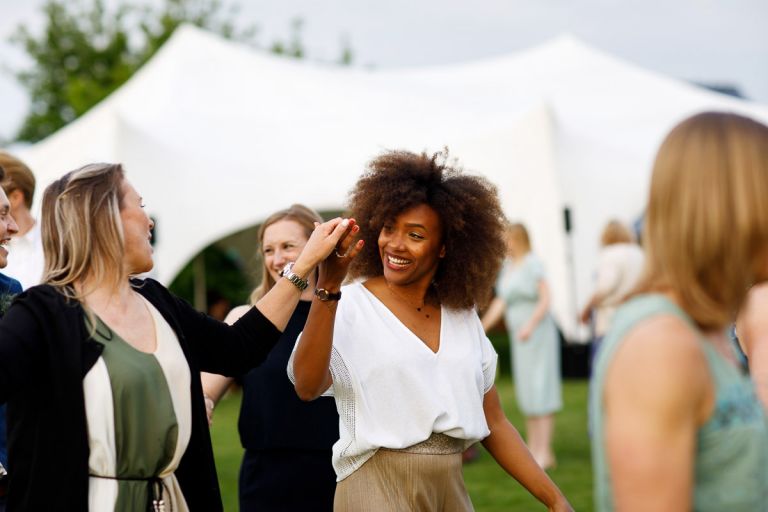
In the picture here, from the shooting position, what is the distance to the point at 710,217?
6.72ft

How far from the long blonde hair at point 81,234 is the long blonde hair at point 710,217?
1.55m

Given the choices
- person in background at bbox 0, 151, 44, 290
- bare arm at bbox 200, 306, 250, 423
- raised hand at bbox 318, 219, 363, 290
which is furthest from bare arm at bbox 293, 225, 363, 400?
person in background at bbox 0, 151, 44, 290

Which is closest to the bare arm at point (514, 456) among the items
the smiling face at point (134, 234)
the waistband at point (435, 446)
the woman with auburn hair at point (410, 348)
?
the woman with auburn hair at point (410, 348)

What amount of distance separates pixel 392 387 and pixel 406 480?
30cm

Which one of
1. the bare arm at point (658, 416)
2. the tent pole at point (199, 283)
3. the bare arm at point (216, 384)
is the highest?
the bare arm at point (658, 416)

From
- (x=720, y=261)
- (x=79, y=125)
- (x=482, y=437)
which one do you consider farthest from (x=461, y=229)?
(x=79, y=125)

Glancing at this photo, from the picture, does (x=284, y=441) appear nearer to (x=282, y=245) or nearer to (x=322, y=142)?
(x=282, y=245)

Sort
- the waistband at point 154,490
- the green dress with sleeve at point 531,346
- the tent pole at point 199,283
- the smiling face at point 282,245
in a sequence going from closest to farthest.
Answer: the waistband at point 154,490
the smiling face at point 282,245
the green dress with sleeve at point 531,346
the tent pole at point 199,283

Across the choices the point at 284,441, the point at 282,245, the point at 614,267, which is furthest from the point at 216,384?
the point at 614,267

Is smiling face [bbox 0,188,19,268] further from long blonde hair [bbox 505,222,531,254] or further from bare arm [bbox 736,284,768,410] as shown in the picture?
long blonde hair [bbox 505,222,531,254]

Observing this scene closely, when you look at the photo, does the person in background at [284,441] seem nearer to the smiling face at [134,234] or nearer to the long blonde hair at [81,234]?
the smiling face at [134,234]

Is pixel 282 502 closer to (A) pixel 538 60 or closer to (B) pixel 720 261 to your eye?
(B) pixel 720 261

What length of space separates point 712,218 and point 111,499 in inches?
67.5

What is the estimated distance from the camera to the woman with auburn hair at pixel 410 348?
3.61 metres
